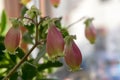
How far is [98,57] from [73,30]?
18cm

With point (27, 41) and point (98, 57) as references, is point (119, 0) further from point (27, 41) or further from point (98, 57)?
point (27, 41)

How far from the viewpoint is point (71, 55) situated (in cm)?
53

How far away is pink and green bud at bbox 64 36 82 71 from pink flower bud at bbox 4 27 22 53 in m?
0.09

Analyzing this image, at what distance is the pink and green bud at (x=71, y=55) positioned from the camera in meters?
0.52

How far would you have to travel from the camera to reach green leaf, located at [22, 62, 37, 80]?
613 millimetres

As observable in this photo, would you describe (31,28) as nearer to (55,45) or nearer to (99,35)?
(55,45)

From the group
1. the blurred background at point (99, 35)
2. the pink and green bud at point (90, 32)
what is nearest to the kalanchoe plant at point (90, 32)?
the pink and green bud at point (90, 32)

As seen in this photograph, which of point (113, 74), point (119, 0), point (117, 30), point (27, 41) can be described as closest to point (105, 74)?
point (113, 74)

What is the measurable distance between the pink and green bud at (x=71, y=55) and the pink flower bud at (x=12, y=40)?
0.31 feet

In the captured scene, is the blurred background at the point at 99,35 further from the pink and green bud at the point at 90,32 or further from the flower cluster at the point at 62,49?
the flower cluster at the point at 62,49

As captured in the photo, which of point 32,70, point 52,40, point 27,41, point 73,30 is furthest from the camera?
point 73,30

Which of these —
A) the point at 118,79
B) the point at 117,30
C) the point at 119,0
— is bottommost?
the point at 118,79

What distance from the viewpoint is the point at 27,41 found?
29.3 inches

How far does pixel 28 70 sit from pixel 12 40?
0.28ft
